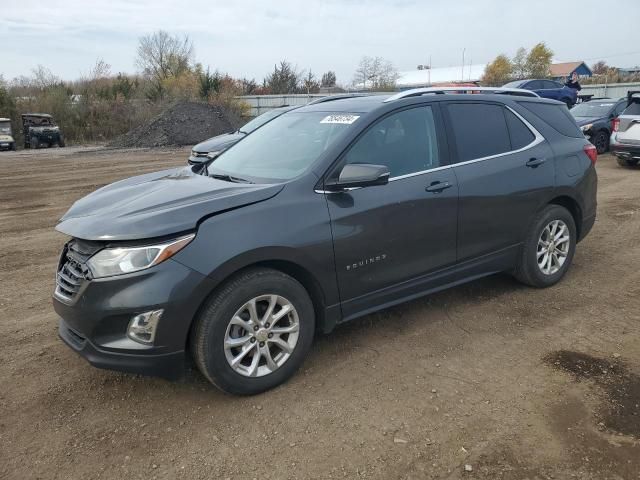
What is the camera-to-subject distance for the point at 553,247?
492 cm

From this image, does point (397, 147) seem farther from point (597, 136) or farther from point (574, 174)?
point (597, 136)

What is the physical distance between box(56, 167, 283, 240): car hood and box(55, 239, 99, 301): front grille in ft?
0.31

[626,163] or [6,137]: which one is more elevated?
[6,137]

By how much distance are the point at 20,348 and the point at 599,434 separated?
402cm

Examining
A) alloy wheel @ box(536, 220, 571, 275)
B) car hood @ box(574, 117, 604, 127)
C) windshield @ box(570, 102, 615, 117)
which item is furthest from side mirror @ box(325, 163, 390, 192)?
windshield @ box(570, 102, 615, 117)

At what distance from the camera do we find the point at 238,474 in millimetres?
2635

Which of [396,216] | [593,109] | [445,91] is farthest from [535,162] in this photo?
[593,109]

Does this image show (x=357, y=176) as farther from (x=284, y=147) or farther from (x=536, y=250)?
(x=536, y=250)

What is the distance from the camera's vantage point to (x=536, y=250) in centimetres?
474

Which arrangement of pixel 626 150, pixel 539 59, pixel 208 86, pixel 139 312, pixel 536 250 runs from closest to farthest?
pixel 139 312 → pixel 536 250 → pixel 626 150 → pixel 208 86 → pixel 539 59

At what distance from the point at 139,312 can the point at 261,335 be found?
753 mm

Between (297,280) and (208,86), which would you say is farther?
(208,86)

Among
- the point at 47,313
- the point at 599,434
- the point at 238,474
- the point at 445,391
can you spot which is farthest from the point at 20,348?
the point at 599,434

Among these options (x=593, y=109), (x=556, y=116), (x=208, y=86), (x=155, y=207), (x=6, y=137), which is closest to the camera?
(x=155, y=207)
